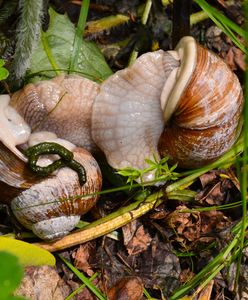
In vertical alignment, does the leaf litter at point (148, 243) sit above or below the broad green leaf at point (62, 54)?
below

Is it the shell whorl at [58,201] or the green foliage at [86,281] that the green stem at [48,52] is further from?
the green foliage at [86,281]

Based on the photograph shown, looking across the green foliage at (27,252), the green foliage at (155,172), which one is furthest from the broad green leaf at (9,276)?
the green foliage at (155,172)

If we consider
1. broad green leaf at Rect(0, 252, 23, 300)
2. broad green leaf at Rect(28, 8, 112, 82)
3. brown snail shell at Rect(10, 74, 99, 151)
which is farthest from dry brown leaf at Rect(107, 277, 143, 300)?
broad green leaf at Rect(0, 252, 23, 300)

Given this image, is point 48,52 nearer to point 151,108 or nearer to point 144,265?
point 151,108

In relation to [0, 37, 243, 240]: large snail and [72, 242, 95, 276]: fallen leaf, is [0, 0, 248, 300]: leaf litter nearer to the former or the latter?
[72, 242, 95, 276]: fallen leaf

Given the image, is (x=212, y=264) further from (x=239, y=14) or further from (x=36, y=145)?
(x=239, y=14)

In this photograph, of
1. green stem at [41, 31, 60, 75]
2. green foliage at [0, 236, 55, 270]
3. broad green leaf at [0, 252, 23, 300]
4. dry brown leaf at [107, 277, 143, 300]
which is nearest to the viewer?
broad green leaf at [0, 252, 23, 300]

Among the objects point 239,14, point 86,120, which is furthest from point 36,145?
point 239,14
